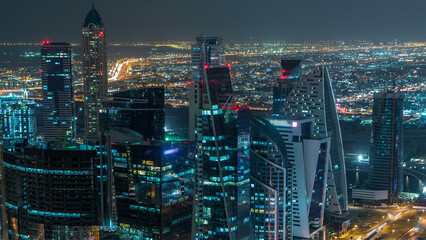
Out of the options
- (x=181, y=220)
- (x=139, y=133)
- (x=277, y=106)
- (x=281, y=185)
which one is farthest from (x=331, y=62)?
(x=181, y=220)

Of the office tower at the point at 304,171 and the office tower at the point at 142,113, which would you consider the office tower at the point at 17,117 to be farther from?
the office tower at the point at 304,171

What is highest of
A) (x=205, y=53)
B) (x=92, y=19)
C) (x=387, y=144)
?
(x=92, y=19)

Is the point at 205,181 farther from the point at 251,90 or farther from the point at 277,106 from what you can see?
the point at 277,106

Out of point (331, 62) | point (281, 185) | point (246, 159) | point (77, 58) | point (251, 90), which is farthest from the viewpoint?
point (77, 58)

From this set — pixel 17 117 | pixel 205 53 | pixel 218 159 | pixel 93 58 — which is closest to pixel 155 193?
pixel 218 159

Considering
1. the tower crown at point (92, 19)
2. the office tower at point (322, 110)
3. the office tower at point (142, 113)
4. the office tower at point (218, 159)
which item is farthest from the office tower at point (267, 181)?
the tower crown at point (92, 19)

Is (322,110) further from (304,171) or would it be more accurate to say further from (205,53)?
(205,53)
